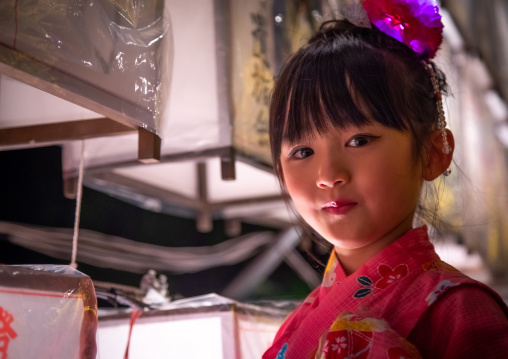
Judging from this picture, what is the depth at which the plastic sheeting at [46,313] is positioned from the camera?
2.38 feet

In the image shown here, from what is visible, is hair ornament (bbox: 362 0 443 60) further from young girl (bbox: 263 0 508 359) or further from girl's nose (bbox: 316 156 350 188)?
girl's nose (bbox: 316 156 350 188)

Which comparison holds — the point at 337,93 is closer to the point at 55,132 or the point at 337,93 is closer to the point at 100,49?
the point at 100,49

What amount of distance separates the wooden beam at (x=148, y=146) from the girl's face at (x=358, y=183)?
0.28 meters

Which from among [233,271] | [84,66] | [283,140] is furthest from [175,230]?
[84,66]

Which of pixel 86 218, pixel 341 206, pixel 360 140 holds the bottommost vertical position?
pixel 86 218

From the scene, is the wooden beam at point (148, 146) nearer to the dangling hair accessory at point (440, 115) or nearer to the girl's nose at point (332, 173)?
the girl's nose at point (332, 173)

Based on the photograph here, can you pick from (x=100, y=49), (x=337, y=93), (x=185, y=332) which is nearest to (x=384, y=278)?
(x=337, y=93)

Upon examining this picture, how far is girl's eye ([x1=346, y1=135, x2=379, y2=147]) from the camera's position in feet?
2.93

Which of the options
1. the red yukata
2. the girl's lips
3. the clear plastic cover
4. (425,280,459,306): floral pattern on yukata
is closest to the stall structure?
the clear plastic cover

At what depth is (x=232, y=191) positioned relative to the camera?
78.6 inches

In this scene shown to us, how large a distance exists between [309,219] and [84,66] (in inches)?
17.9

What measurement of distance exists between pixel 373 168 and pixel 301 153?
0.48 feet

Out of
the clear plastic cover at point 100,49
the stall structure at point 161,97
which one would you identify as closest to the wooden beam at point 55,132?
the stall structure at point 161,97

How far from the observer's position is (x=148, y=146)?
1.02m
